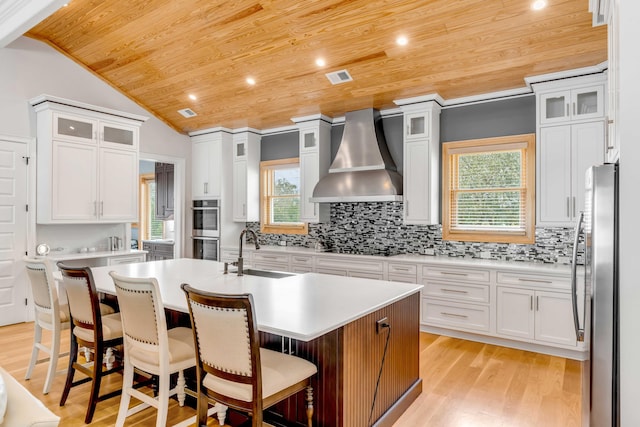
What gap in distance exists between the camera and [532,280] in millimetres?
3705

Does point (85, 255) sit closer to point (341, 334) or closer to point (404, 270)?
point (404, 270)

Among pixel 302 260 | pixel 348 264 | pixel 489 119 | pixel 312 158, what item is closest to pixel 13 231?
pixel 302 260

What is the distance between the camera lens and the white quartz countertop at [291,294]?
1806 millimetres

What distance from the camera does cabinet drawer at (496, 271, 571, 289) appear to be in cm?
356

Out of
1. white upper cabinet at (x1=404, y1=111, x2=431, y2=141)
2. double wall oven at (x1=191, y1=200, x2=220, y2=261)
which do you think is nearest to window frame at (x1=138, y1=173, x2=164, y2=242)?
double wall oven at (x1=191, y1=200, x2=220, y2=261)

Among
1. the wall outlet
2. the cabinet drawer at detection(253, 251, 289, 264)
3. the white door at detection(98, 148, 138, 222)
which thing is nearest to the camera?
the wall outlet

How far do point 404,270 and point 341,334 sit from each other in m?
2.57

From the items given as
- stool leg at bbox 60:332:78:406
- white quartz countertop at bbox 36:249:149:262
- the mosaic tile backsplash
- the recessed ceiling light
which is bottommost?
stool leg at bbox 60:332:78:406

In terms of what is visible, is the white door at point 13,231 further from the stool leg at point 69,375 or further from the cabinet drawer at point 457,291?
the cabinet drawer at point 457,291

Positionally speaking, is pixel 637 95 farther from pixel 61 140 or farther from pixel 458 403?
pixel 61 140

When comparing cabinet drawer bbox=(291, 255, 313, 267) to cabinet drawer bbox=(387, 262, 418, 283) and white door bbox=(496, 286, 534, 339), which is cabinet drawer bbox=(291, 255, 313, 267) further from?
white door bbox=(496, 286, 534, 339)

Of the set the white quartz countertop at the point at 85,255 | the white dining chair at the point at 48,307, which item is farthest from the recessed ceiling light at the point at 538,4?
the white quartz countertop at the point at 85,255

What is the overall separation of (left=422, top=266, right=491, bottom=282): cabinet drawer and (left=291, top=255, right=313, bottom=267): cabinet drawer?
153 centimetres

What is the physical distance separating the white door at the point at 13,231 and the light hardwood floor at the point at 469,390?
631mm
